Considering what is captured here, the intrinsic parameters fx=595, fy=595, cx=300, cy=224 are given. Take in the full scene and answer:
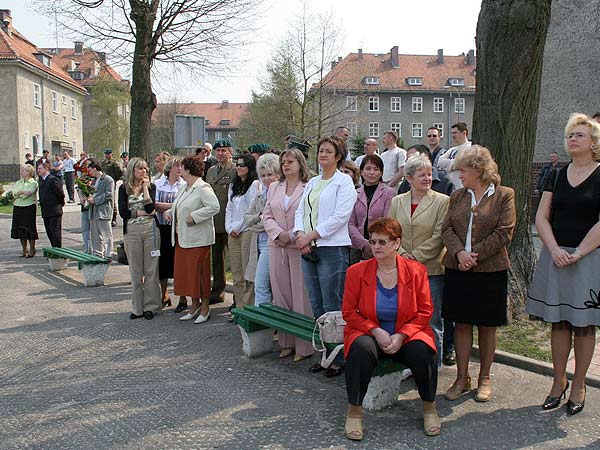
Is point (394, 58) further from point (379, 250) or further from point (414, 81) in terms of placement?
point (379, 250)

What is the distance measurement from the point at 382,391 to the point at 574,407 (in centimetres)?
146

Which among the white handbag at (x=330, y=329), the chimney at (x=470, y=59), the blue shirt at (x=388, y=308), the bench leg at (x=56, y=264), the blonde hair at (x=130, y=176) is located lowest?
the bench leg at (x=56, y=264)

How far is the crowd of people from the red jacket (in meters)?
0.01

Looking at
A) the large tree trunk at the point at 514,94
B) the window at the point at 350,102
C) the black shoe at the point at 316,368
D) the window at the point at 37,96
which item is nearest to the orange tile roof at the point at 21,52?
the window at the point at 37,96

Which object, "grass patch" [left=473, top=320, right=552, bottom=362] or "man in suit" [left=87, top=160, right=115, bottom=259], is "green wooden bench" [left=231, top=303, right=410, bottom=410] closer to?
"grass patch" [left=473, top=320, right=552, bottom=362]

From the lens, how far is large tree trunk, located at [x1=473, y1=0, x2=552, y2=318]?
6531 millimetres

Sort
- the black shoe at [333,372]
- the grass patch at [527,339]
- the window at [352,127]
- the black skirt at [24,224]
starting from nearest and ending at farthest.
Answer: the black shoe at [333,372] < the grass patch at [527,339] < the black skirt at [24,224] < the window at [352,127]

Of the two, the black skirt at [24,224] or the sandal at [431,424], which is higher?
the black skirt at [24,224]

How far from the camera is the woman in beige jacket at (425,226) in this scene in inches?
202

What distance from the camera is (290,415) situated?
4.61 metres

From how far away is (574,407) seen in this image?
454cm

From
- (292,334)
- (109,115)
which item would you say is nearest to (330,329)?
(292,334)

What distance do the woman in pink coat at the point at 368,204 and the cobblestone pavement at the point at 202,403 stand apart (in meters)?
1.35

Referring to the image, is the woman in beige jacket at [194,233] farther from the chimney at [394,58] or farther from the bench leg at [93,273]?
the chimney at [394,58]
